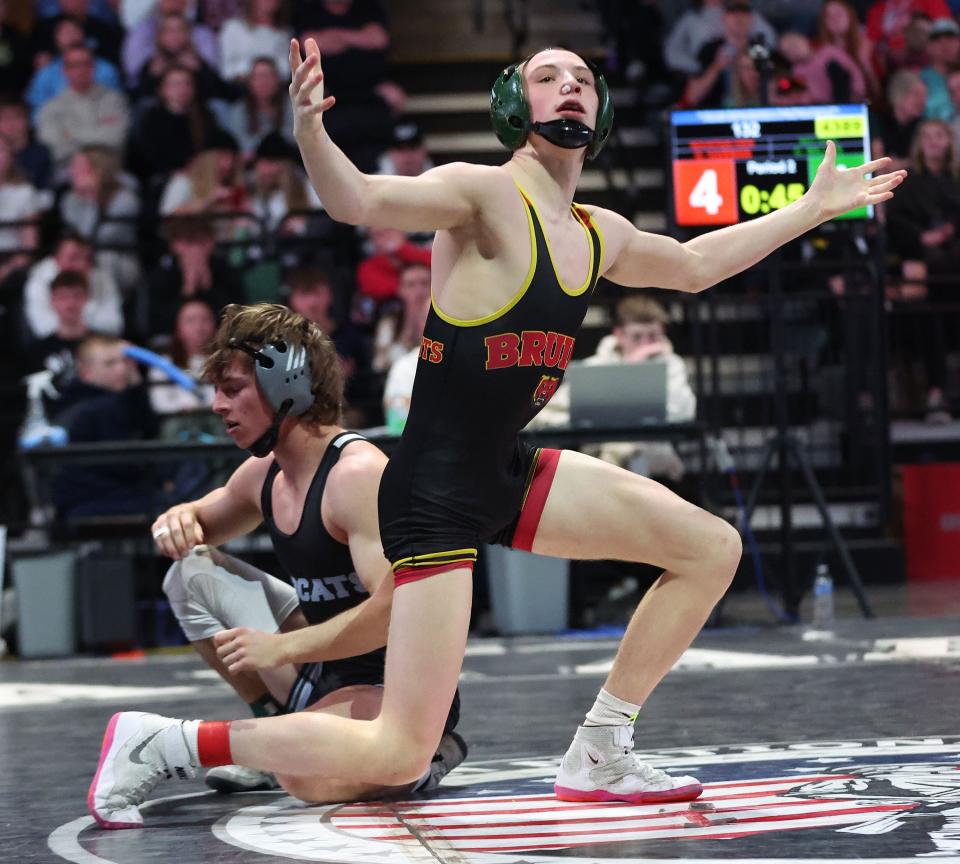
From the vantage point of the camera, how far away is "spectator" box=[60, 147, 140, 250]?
958 centimetres

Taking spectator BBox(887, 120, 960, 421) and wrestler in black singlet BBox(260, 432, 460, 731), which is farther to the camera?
spectator BBox(887, 120, 960, 421)

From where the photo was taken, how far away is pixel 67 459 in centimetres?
708

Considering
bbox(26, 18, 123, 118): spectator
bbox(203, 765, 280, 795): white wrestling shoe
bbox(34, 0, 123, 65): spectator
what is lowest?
bbox(203, 765, 280, 795): white wrestling shoe

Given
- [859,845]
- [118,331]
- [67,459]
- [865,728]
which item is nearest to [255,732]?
[859,845]

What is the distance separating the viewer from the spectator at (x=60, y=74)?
10.2 metres

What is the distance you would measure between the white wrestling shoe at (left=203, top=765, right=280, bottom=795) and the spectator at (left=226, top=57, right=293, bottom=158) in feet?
21.5

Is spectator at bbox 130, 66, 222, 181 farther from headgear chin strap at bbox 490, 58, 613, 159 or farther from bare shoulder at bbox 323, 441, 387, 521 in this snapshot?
headgear chin strap at bbox 490, 58, 613, 159

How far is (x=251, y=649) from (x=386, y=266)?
19.1 feet

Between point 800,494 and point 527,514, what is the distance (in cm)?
536

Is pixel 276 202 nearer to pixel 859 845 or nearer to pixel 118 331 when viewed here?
pixel 118 331

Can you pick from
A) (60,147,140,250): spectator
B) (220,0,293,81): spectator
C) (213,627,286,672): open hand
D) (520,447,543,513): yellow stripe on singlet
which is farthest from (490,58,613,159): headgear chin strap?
(220,0,293,81): spectator

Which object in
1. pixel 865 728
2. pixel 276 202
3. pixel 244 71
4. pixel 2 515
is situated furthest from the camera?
pixel 244 71

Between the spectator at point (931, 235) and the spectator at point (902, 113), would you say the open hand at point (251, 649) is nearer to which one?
the spectator at point (931, 235)

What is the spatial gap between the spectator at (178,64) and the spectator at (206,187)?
53 centimetres
